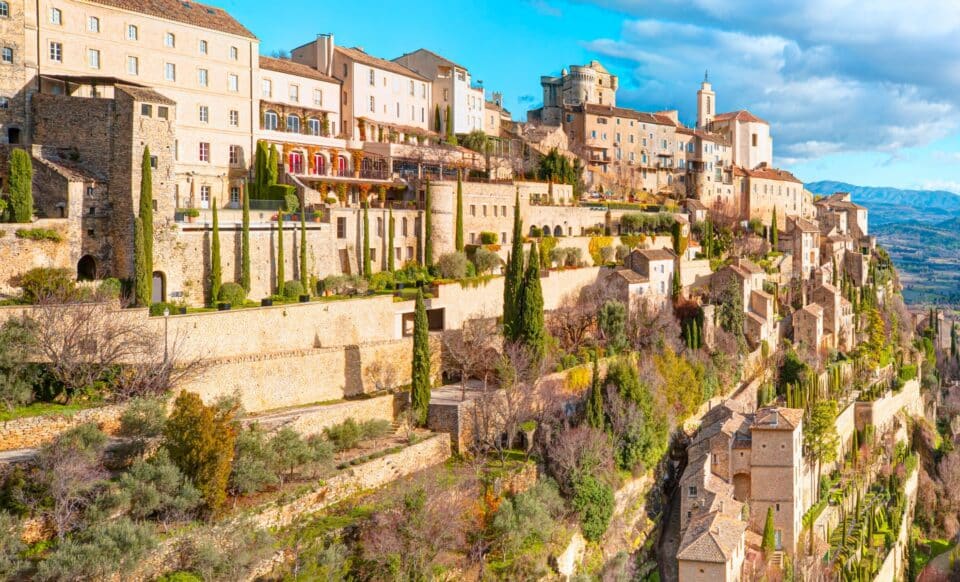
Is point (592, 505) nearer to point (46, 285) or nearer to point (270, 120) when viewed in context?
point (46, 285)

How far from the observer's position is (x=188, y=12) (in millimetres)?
40781

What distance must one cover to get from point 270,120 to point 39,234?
57.1 feet

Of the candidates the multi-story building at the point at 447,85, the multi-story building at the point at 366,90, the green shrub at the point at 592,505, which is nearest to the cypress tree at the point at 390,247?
the multi-story building at the point at 366,90

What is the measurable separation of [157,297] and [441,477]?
13356 millimetres

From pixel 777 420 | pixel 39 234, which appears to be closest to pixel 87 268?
pixel 39 234

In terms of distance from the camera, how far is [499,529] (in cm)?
2636

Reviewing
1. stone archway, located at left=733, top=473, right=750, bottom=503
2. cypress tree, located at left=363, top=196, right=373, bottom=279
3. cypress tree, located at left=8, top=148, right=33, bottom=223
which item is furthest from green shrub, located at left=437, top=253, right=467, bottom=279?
cypress tree, located at left=8, top=148, right=33, bottom=223

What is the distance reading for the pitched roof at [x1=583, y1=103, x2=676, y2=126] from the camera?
239 ft

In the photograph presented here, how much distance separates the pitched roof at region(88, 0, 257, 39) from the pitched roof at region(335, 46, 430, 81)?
9.02m

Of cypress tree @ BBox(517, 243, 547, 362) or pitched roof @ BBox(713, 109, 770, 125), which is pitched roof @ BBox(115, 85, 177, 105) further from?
pitched roof @ BBox(713, 109, 770, 125)

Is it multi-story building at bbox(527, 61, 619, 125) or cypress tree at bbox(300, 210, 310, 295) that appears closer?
cypress tree at bbox(300, 210, 310, 295)

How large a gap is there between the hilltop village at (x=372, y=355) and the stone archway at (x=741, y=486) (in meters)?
0.76

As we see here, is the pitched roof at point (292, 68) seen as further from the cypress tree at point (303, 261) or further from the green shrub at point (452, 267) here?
the green shrub at point (452, 267)

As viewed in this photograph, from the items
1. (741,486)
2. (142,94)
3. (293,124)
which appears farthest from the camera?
(293,124)
